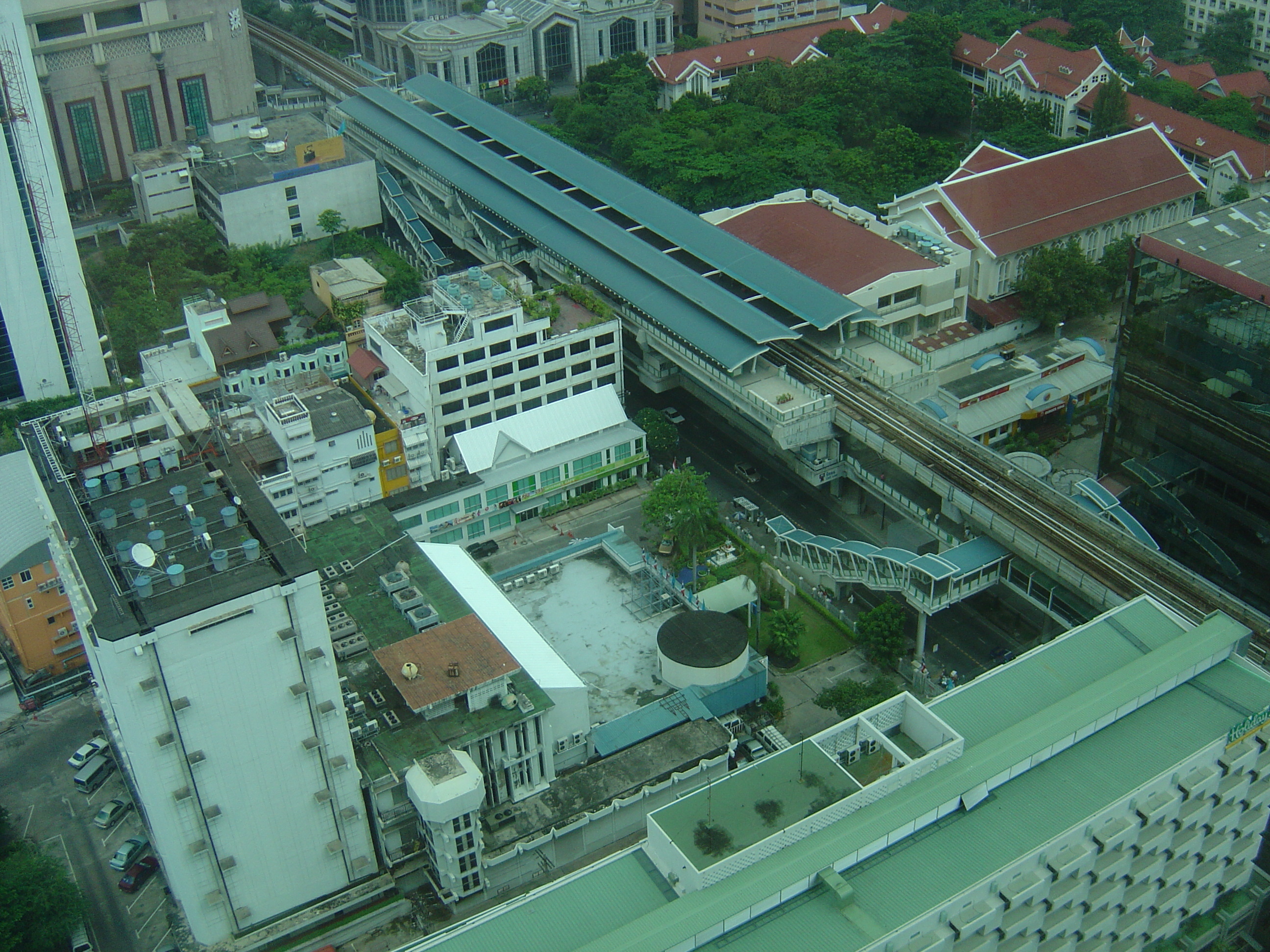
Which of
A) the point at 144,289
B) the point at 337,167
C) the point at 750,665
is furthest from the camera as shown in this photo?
the point at 337,167

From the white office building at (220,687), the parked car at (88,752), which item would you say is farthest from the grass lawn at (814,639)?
the parked car at (88,752)

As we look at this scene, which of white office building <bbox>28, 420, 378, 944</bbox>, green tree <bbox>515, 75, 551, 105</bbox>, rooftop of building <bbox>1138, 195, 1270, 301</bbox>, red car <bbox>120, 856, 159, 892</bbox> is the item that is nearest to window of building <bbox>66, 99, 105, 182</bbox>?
green tree <bbox>515, 75, 551, 105</bbox>

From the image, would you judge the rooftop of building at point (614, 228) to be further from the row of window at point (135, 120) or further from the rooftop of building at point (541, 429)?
the row of window at point (135, 120)

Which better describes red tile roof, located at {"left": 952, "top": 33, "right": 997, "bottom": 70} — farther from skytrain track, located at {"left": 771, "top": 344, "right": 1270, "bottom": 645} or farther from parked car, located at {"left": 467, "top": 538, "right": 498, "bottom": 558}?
parked car, located at {"left": 467, "top": 538, "right": 498, "bottom": 558}

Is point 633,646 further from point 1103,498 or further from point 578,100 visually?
point 578,100

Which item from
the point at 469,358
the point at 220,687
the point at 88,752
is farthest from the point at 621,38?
the point at 220,687

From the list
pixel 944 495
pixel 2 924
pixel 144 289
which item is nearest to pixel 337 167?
pixel 144 289
